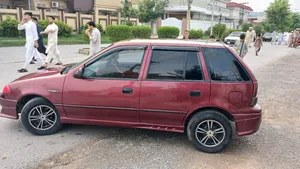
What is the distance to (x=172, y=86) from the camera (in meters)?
3.93

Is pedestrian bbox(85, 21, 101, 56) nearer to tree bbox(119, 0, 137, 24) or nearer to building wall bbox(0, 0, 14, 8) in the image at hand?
building wall bbox(0, 0, 14, 8)

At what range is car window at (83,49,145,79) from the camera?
162 inches

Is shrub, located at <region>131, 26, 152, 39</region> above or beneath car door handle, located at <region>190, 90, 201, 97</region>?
above

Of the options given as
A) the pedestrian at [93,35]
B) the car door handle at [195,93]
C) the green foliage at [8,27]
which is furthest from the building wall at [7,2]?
the car door handle at [195,93]

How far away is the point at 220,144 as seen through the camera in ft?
13.1

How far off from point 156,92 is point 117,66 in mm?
801

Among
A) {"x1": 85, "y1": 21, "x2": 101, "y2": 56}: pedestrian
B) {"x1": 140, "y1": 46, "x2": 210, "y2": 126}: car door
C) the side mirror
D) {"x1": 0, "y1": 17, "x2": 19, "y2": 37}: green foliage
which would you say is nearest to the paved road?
{"x1": 140, "y1": 46, "x2": 210, "y2": 126}: car door

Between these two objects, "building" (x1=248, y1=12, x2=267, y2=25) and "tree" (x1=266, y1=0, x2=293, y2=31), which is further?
"building" (x1=248, y1=12, x2=267, y2=25)

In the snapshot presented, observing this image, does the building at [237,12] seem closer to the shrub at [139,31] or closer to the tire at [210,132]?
the shrub at [139,31]

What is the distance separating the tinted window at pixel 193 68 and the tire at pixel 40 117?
2227 mm

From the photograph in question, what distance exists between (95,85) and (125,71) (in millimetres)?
511

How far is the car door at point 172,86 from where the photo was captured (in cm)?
391

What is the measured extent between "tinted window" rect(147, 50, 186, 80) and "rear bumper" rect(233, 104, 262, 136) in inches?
41.9

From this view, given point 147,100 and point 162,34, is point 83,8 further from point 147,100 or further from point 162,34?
point 147,100
